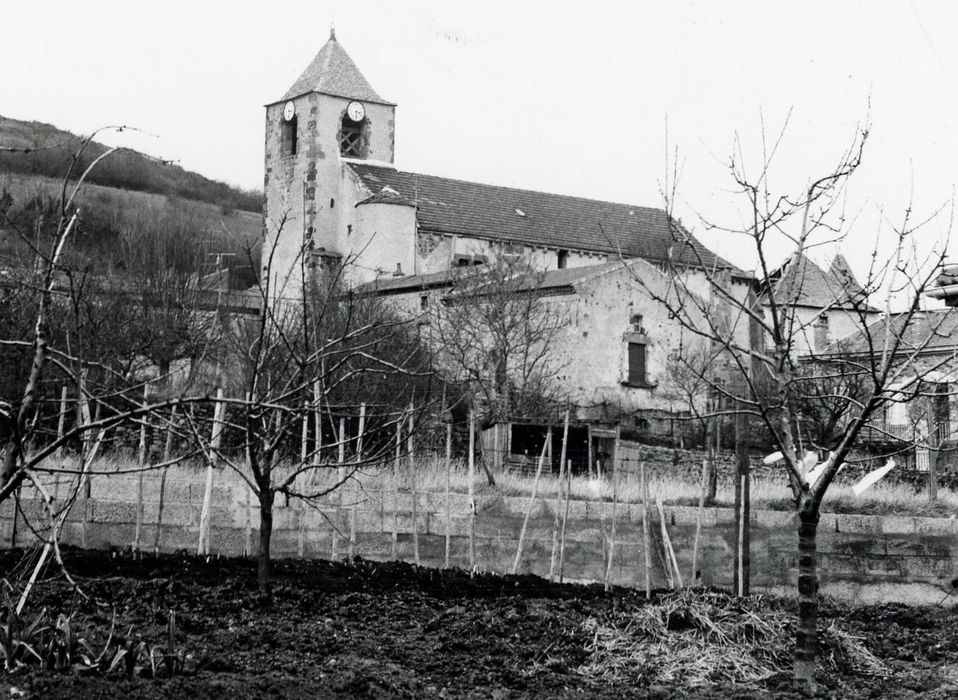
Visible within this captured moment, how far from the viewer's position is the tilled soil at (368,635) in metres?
8.26

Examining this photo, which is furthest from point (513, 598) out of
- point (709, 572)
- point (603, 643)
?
point (709, 572)

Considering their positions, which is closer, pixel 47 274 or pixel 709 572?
pixel 47 274

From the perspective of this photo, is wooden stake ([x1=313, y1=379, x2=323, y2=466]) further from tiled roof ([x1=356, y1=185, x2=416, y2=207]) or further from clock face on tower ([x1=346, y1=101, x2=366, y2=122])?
clock face on tower ([x1=346, y1=101, x2=366, y2=122])

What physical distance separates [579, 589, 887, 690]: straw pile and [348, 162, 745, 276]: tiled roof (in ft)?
132

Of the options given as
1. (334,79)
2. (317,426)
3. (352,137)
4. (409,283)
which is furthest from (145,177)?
(317,426)

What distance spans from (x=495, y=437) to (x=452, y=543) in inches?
522

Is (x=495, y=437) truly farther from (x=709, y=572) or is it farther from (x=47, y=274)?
(x=47, y=274)

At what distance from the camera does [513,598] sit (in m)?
11.6

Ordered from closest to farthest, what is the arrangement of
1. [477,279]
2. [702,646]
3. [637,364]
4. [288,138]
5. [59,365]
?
[59,365], [702,646], [477,279], [637,364], [288,138]

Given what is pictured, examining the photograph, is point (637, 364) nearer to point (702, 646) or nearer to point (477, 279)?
point (477, 279)

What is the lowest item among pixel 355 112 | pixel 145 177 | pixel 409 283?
pixel 409 283

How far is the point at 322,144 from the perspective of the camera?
52.9 m

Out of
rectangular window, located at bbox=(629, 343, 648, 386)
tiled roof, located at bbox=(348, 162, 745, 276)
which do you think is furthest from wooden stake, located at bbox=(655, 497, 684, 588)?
tiled roof, located at bbox=(348, 162, 745, 276)

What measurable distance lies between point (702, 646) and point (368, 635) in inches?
A: 98.8
